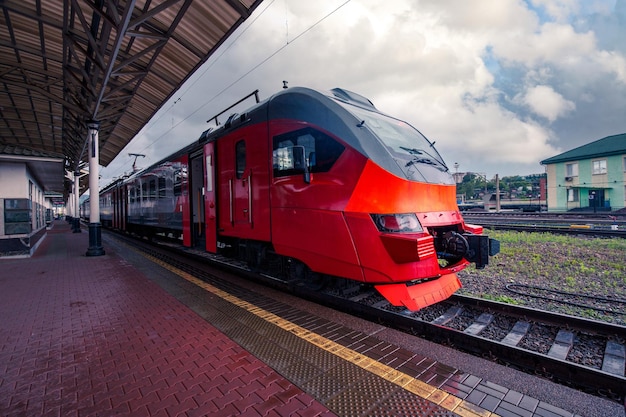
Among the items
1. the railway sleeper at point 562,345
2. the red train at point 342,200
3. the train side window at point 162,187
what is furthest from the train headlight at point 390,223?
the train side window at point 162,187

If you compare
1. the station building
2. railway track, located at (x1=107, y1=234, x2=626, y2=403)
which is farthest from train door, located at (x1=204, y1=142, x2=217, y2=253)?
the station building

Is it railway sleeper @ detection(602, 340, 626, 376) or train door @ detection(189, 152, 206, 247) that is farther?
train door @ detection(189, 152, 206, 247)

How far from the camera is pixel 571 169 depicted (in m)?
31.5

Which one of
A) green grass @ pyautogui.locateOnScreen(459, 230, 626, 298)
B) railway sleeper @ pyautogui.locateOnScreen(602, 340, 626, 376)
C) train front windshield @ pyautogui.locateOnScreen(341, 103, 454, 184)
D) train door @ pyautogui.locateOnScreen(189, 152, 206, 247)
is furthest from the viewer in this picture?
train door @ pyautogui.locateOnScreen(189, 152, 206, 247)

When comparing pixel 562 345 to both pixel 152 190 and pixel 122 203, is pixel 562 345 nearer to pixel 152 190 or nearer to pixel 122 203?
pixel 152 190

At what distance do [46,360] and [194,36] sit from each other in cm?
747

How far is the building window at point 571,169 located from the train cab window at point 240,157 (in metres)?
36.0

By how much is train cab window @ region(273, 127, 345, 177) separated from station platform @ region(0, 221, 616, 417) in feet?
6.68

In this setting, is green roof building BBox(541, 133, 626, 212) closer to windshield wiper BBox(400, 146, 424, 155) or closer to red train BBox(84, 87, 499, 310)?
windshield wiper BBox(400, 146, 424, 155)

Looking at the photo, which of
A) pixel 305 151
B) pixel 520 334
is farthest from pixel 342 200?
pixel 520 334

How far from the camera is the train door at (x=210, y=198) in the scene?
7.29m

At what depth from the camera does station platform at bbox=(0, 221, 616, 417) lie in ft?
8.13

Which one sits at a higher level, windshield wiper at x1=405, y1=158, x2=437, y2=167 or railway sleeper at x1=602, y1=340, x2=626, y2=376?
windshield wiper at x1=405, y1=158, x2=437, y2=167

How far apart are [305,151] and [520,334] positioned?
11.4 feet
